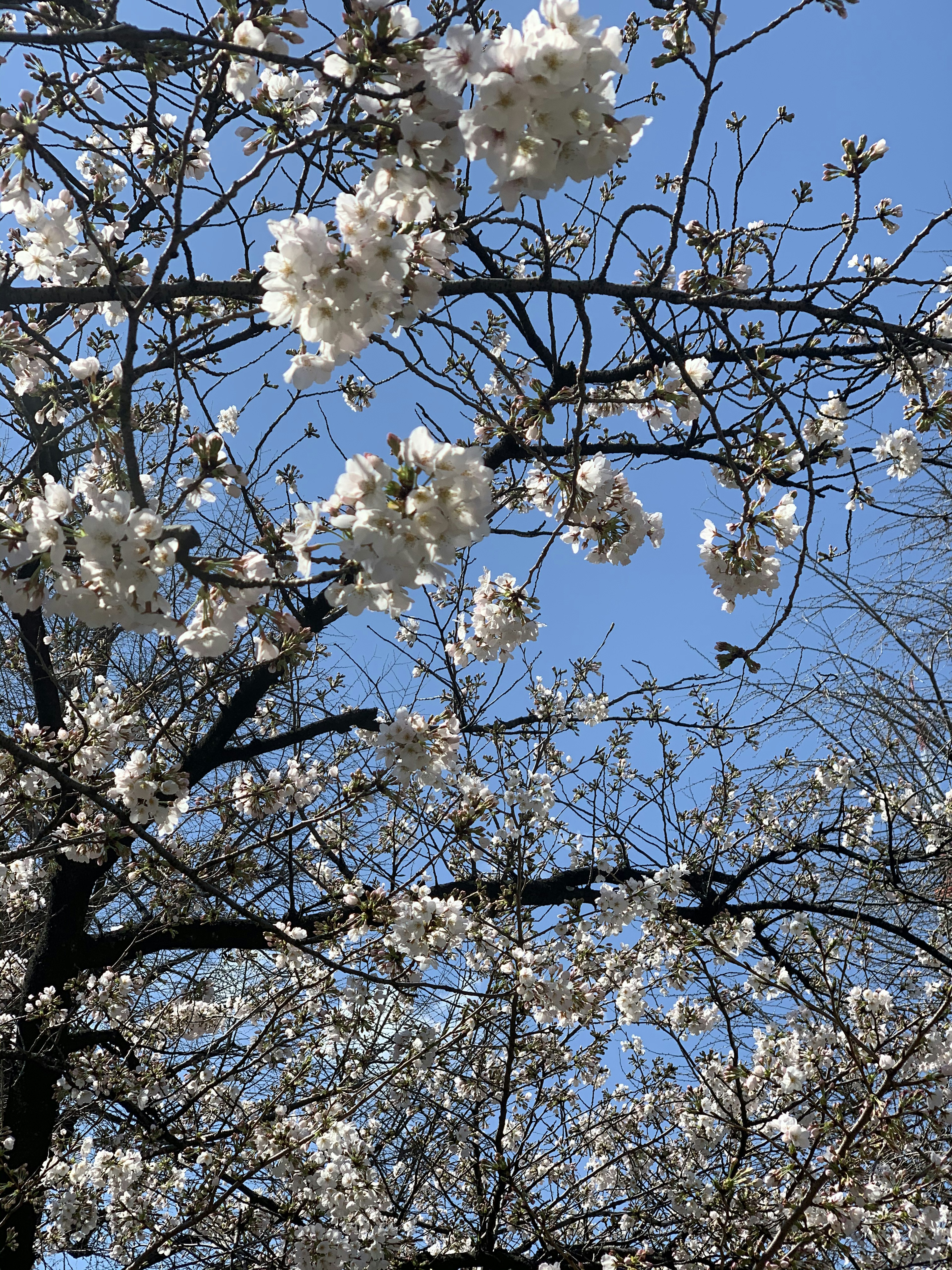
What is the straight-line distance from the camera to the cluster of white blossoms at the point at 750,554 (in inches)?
88.3

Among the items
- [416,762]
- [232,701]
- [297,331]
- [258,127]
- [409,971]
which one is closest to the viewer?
[297,331]

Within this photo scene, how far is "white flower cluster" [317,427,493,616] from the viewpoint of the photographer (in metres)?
1.30

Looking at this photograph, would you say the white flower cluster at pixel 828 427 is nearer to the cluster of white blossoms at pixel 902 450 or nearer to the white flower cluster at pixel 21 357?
the cluster of white blossoms at pixel 902 450

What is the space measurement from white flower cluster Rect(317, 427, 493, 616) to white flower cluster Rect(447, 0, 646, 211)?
0.45 metres

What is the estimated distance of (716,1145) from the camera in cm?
406

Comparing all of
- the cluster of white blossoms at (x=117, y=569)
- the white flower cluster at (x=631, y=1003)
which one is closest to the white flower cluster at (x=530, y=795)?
the white flower cluster at (x=631, y=1003)

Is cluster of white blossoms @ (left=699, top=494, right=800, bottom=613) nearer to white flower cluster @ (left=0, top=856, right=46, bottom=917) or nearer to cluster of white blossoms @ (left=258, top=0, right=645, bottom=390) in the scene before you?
cluster of white blossoms @ (left=258, top=0, right=645, bottom=390)

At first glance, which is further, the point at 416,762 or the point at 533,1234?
the point at 533,1234

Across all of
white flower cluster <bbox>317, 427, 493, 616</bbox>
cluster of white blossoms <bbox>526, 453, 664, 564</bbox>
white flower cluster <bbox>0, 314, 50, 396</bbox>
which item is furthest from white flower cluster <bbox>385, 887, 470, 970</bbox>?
white flower cluster <bbox>0, 314, 50, 396</bbox>

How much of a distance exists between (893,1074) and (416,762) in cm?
172

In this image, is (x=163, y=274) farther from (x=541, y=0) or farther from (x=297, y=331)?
(x=541, y=0)

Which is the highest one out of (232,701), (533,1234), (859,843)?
(232,701)

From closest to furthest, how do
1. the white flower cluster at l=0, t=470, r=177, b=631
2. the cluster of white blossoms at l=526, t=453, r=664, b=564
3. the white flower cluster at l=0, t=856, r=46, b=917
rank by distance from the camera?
the white flower cluster at l=0, t=470, r=177, b=631, the cluster of white blossoms at l=526, t=453, r=664, b=564, the white flower cluster at l=0, t=856, r=46, b=917

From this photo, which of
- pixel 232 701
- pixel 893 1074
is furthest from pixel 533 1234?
pixel 232 701
